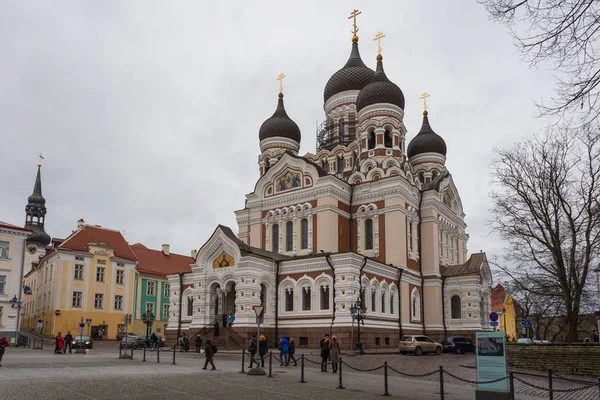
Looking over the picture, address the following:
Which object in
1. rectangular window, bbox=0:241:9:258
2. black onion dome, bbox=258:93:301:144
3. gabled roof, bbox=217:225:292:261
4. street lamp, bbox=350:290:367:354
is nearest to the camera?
street lamp, bbox=350:290:367:354

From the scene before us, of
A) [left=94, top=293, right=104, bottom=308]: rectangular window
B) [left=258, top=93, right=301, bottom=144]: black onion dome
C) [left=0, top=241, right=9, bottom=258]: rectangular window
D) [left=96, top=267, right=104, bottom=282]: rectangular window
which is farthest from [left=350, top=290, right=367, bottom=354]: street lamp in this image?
[left=96, top=267, right=104, bottom=282]: rectangular window

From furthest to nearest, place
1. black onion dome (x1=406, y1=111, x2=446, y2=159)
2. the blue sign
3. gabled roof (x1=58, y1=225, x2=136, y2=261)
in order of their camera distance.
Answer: gabled roof (x1=58, y1=225, x2=136, y2=261) < black onion dome (x1=406, y1=111, x2=446, y2=159) < the blue sign

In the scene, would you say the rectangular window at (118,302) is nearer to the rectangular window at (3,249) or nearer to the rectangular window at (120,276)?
the rectangular window at (120,276)

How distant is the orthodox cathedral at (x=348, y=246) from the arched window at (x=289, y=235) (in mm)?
96

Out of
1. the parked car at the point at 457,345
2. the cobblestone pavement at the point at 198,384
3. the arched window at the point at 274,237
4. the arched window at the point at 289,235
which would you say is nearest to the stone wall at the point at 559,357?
the cobblestone pavement at the point at 198,384

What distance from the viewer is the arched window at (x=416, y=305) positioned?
3909 cm

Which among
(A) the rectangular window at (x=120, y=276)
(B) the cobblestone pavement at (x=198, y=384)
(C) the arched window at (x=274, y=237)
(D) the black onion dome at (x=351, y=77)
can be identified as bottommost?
(B) the cobblestone pavement at (x=198, y=384)

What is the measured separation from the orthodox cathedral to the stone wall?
9576 millimetres

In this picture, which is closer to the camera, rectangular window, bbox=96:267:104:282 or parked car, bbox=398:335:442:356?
parked car, bbox=398:335:442:356

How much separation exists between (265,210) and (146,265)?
22875 mm

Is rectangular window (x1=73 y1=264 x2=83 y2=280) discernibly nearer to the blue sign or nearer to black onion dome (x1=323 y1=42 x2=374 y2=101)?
black onion dome (x1=323 y1=42 x2=374 y2=101)

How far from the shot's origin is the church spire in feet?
241

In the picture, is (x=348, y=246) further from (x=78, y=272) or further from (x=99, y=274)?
(x=78, y=272)

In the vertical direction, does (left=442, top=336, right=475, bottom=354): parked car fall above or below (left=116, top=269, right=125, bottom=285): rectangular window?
below
